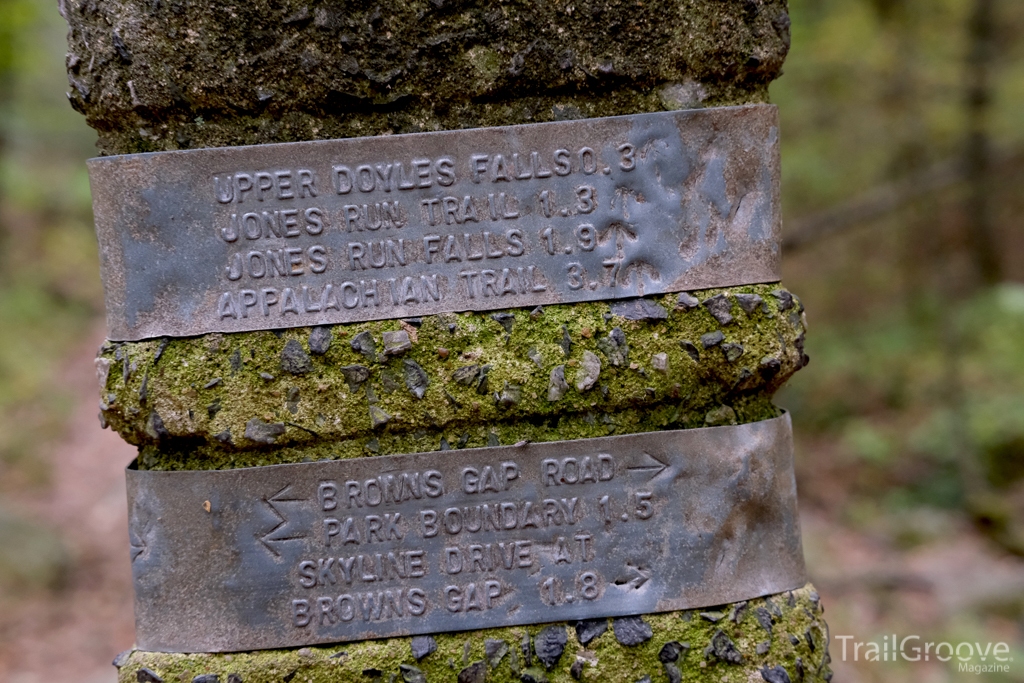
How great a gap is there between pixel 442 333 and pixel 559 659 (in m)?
0.79

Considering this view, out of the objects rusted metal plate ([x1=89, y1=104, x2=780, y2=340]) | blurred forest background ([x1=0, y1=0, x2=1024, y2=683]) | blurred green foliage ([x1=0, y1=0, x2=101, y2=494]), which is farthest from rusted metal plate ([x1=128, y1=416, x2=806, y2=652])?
blurred green foliage ([x1=0, y1=0, x2=101, y2=494])

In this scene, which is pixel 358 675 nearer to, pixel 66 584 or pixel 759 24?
pixel 759 24

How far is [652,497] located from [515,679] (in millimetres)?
517

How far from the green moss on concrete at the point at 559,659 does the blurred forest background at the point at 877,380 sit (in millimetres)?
2213

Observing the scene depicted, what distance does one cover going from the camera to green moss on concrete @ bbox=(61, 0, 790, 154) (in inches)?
63.5

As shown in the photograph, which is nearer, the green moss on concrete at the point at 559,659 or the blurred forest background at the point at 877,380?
the green moss on concrete at the point at 559,659

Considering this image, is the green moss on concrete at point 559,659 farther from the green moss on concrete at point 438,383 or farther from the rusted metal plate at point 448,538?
the green moss on concrete at point 438,383

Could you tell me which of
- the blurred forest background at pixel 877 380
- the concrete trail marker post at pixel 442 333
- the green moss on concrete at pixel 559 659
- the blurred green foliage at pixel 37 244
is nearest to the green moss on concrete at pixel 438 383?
the concrete trail marker post at pixel 442 333

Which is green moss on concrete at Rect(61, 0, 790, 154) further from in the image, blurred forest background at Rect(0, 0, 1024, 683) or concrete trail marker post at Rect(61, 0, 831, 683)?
blurred forest background at Rect(0, 0, 1024, 683)

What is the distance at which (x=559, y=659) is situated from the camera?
173cm

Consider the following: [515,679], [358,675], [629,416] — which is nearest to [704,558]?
[629,416]

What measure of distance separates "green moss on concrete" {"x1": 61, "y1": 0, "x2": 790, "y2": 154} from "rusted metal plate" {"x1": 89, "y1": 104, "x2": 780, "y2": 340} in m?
0.07

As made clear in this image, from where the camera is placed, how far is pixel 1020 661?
3.67 meters

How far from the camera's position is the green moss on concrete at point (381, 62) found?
1.61 meters
